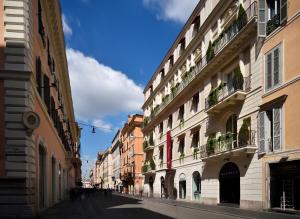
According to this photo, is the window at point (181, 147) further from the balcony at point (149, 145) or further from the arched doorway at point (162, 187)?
the balcony at point (149, 145)

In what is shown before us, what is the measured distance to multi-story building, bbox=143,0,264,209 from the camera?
944 inches

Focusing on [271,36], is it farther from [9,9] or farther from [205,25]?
[9,9]

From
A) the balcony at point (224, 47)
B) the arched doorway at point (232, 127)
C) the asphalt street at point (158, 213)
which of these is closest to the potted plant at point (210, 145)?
the arched doorway at point (232, 127)

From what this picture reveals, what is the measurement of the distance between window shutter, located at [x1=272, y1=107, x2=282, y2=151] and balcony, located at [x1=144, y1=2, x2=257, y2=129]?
17.5 ft

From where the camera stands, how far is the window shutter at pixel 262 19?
2244cm

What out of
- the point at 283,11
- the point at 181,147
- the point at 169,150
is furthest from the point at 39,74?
the point at 169,150

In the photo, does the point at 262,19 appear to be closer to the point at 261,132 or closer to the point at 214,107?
the point at 261,132

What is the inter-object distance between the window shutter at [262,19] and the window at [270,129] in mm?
4158

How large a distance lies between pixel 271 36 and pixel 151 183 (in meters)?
36.4

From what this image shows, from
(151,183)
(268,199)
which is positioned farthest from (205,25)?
(151,183)

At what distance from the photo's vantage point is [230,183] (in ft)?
89.9

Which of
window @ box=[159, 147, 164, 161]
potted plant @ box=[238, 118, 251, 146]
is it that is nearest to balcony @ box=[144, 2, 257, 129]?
potted plant @ box=[238, 118, 251, 146]

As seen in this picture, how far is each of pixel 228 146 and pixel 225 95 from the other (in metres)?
3.42

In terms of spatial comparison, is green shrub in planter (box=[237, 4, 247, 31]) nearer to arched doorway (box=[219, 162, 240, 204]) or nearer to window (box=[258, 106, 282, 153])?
window (box=[258, 106, 282, 153])
